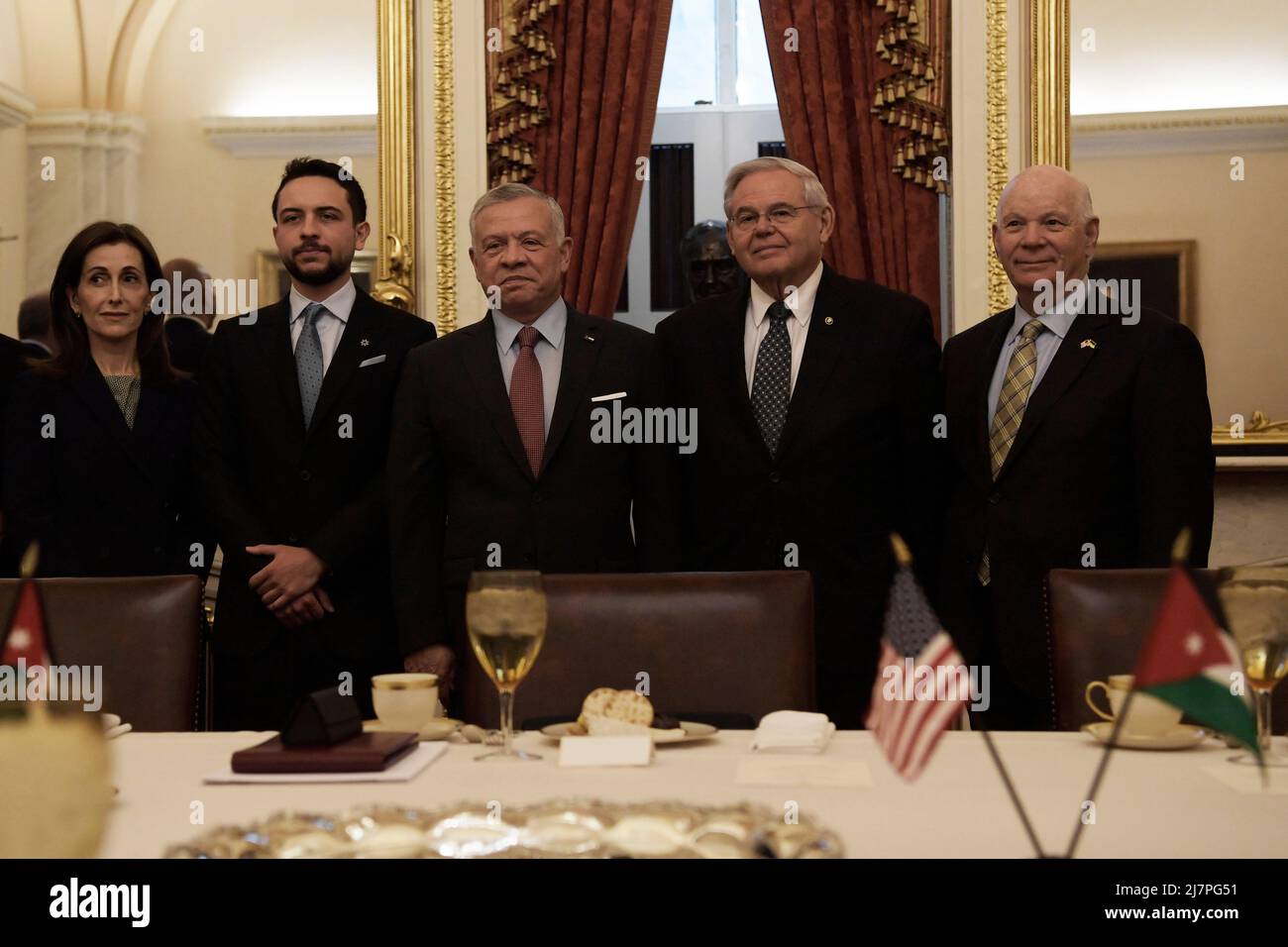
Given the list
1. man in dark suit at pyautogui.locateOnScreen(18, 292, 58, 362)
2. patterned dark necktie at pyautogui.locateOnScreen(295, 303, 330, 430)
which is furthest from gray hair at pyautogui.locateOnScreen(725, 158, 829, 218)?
man in dark suit at pyautogui.locateOnScreen(18, 292, 58, 362)

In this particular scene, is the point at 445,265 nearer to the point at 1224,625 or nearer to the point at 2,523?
the point at 2,523

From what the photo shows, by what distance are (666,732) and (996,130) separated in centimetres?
293

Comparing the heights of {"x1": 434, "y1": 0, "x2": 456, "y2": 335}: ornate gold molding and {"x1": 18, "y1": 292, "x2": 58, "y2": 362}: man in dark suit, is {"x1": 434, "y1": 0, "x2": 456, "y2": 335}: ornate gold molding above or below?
above

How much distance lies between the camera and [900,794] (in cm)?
131

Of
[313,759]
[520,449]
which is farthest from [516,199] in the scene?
[313,759]

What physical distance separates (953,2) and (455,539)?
2.41m

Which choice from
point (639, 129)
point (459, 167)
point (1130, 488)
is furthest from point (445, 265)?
point (1130, 488)

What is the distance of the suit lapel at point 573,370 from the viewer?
2697 mm

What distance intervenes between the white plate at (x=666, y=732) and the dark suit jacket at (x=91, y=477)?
1606mm

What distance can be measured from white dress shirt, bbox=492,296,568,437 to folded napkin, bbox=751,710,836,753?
1305 millimetres

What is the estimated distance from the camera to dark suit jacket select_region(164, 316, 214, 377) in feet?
11.8

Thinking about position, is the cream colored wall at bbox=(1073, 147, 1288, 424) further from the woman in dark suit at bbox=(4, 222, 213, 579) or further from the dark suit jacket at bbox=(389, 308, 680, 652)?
the woman in dark suit at bbox=(4, 222, 213, 579)

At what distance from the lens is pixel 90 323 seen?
10.1 ft

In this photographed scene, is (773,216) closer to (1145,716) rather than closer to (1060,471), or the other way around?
(1060,471)
